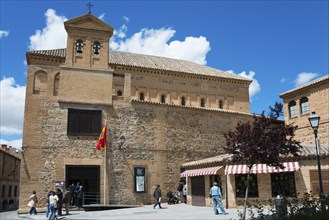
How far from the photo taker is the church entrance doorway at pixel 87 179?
69.3 ft

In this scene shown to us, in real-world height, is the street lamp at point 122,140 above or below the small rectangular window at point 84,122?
below

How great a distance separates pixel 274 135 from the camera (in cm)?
1198

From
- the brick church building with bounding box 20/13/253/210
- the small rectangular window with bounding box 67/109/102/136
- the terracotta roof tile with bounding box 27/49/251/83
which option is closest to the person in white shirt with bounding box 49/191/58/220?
the brick church building with bounding box 20/13/253/210

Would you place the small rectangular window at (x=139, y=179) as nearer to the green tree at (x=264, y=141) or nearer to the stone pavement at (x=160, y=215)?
the stone pavement at (x=160, y=215)

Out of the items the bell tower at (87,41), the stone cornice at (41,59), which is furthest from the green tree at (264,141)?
the stone cornice at (41,59)

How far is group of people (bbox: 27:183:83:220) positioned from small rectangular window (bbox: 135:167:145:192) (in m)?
3.84

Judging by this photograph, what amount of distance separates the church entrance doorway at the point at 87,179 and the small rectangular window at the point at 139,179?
8.28 ft

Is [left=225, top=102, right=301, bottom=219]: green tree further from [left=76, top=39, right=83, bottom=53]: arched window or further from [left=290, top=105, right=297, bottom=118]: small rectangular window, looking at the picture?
[left=290, top=105, right=297, bottom=118]: small rectangular window

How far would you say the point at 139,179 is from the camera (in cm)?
2223

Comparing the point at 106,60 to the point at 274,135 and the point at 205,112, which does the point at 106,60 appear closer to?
the point at 205,112

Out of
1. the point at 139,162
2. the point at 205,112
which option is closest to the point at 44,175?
the point at 139,162

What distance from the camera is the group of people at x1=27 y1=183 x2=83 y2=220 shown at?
15.3 m

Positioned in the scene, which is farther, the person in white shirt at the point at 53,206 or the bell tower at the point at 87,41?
the bell tower at the point at 87,41

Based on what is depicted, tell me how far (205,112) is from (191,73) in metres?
10.4
